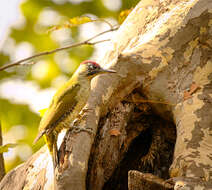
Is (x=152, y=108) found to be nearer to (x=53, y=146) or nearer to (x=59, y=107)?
(x=59, y=107)

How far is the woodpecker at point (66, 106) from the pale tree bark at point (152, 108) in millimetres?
91

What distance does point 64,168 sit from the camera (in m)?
3.40

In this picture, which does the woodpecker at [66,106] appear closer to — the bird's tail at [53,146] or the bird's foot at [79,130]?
the bird's tail at [53,146]

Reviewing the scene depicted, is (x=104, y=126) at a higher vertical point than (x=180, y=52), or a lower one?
lower

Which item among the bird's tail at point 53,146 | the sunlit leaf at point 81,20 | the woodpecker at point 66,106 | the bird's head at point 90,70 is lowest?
the bird's tail at point 53,146

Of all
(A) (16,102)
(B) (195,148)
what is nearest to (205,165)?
(B) (195,148)

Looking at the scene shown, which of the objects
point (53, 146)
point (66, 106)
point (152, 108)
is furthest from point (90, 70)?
point (53, 146)

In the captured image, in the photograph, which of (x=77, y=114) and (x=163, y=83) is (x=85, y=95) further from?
(x=163, y=83)

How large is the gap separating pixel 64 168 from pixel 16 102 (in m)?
2.91

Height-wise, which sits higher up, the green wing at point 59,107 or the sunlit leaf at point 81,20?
the sunlit leaf at point 81,20

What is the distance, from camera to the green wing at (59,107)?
392 cm

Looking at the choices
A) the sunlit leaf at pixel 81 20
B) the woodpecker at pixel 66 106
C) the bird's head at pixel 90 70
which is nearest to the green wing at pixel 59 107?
the woodpecker at pixel 66 106

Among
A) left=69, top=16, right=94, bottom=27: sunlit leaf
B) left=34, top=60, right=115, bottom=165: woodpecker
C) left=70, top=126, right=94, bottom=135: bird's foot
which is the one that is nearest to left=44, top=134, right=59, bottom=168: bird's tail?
left=34, top=60, right=115, bottom=165: woodpecker

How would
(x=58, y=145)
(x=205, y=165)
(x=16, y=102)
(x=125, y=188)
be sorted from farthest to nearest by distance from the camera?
1. (x=16, y=102)
2. (x=125, y=188)
3. (x=58, y=145)
4. (x=205, y=165)
